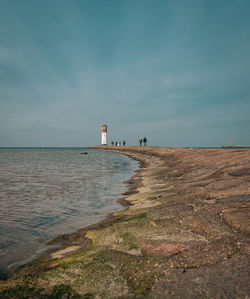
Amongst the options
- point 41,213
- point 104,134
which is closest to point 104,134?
point 104,134

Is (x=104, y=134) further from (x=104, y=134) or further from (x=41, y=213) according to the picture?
(x=41, y=213)

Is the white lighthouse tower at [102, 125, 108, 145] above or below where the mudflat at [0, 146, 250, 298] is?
above

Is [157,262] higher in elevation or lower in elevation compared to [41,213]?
higher

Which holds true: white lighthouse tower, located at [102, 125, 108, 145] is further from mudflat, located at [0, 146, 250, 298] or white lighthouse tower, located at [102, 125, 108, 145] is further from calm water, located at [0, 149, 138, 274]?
mudflat, located at [0, 146, 250, 298]

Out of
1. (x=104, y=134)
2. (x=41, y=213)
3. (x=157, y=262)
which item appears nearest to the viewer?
(x=157, y=262)

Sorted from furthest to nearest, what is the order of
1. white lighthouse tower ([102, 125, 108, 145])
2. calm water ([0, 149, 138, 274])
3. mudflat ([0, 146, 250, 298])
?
white lighthouse tower ([102, 125, 108, 145]), calm water ([0, 149, 138, 274]), mudflat ([0, 146, 250, 298])

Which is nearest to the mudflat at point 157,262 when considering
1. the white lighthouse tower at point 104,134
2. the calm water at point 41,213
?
the calm water at point 41,213

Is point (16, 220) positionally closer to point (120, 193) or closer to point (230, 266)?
point (120, 193)

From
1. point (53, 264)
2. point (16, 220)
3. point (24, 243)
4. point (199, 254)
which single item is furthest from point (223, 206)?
point (16, 220)

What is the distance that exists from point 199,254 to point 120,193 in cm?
767

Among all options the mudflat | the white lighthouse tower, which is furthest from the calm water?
the white lighthouse tower

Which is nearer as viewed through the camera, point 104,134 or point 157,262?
point 157,262

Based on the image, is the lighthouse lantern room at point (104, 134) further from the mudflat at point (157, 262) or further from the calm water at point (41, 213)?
the mudflat at point (157, 262)

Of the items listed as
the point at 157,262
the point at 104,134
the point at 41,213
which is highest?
the point at 104,134
